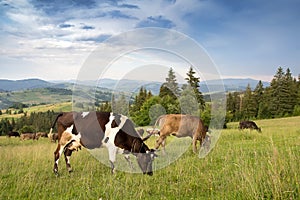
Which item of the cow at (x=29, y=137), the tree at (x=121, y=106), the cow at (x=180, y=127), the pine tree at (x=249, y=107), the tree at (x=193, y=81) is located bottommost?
the cow at (x=29, y=137)

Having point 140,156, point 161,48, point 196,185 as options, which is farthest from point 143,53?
point 196,185

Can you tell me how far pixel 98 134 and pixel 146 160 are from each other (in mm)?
1913

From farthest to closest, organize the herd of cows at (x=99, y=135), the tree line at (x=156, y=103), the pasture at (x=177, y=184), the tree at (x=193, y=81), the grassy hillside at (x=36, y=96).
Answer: the grassy hillside at (x=36, y=96) → the tree at (x=193, y=81) → the tree line at (x=156, y=103) → the herd of cows at (x=99, y=135) → the pasture at (x=177, y=184)

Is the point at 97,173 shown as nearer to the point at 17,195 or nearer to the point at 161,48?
the point at 17,195

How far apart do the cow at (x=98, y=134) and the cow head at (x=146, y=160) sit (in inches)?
10.3

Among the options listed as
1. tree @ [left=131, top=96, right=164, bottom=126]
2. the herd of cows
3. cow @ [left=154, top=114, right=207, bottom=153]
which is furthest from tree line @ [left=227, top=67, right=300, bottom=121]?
the herd of cows

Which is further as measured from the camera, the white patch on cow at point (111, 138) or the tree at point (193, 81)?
the tree at point (193, 81)

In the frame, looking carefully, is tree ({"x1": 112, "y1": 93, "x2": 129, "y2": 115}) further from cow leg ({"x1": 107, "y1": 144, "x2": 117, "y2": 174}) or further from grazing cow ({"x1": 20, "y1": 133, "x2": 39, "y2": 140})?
grazing cow ({"x1": 20, "y1": 133, "x2": 39, "y2": 140})

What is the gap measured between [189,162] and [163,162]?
828mm

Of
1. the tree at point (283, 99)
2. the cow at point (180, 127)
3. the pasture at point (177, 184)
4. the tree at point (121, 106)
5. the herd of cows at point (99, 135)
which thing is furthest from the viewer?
the tree at point (283, 99)

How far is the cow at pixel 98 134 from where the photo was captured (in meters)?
8.88

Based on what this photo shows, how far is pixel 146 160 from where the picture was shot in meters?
8.19

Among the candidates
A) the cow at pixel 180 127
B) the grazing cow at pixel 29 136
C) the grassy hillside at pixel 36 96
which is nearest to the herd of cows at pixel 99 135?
the cow at pixel 180 127

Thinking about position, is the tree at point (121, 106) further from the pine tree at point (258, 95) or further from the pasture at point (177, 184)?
the pine tree at point (258, 95)
